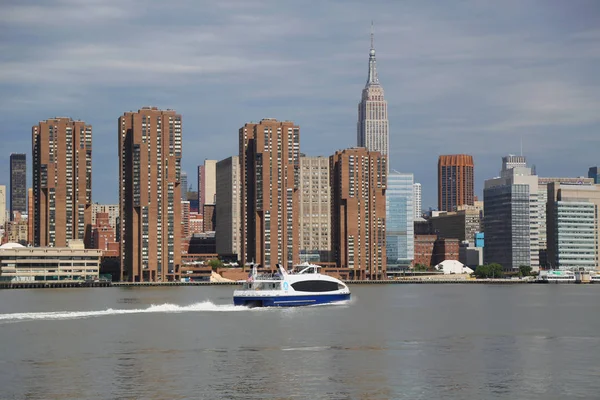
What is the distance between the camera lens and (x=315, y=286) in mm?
137500

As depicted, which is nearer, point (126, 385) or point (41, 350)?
point (126, 385)

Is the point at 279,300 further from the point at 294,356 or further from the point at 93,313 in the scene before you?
the point at 294,356

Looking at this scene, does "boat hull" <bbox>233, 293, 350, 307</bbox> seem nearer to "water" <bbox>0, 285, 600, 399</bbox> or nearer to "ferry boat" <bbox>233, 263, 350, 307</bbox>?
"ferry boat" <bbox>233, 263, 350, 307</bbox>

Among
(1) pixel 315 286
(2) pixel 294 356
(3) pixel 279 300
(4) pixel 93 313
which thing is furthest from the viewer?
(1) pixel 315 286

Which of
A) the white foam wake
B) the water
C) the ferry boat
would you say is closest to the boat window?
the ferry boat

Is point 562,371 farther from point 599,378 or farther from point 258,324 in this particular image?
point 258,324

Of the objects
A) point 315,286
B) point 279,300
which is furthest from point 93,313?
point 315,286

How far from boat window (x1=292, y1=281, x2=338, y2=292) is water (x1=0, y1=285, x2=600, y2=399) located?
911cm

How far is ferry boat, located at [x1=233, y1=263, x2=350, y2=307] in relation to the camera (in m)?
133

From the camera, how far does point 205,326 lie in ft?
351

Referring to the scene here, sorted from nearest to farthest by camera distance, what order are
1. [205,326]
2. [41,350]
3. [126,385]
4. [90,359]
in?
[126,385] < [90,359] < [41,350] < [205,326]

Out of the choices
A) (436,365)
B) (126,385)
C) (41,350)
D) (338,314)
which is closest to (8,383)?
(126,385)

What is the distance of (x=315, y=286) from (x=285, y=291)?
18.5ft

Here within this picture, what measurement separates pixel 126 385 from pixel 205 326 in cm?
4204
